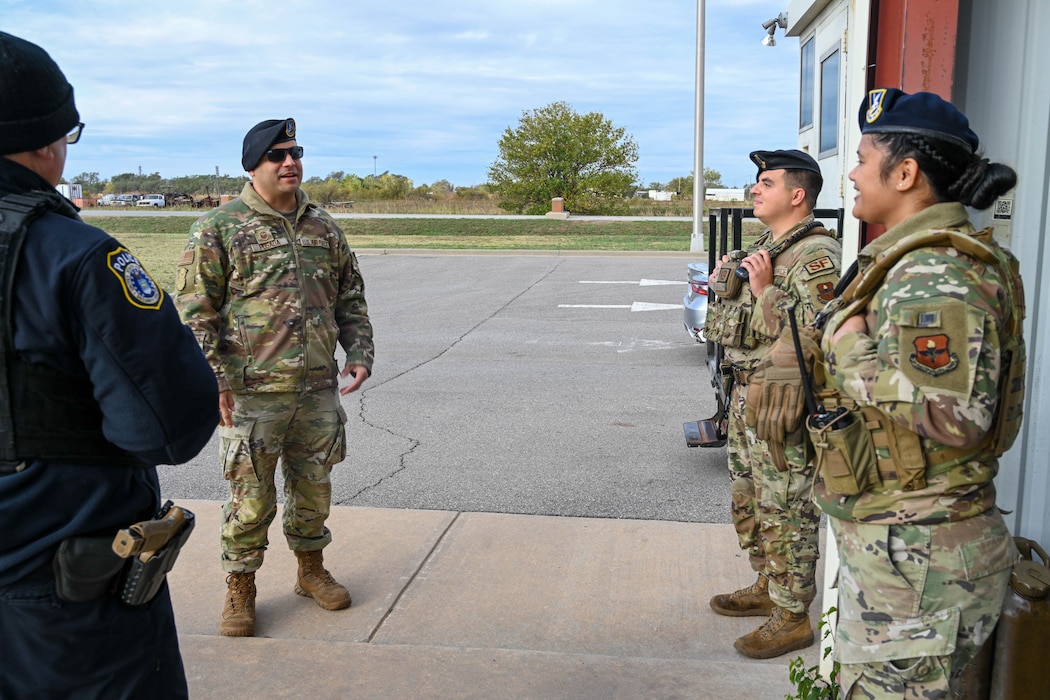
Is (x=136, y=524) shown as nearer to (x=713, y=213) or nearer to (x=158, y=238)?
(x=713, y=213)

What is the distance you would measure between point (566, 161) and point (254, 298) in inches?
1588

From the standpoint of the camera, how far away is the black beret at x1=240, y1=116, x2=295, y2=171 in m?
3.76

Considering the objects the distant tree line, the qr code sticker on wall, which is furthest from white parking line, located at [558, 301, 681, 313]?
the distant tree line

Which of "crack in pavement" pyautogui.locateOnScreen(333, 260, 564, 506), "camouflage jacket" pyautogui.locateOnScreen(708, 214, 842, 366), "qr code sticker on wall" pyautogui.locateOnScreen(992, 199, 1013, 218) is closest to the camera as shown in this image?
"qr code sticker on wall" pyautogui.locateOnScreen(992, 199, 1013, 218)

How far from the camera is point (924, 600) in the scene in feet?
6.84

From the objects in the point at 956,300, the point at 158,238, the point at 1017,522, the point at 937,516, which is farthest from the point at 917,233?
the point at 158,238

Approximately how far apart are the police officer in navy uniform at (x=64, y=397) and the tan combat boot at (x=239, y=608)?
1.70 m

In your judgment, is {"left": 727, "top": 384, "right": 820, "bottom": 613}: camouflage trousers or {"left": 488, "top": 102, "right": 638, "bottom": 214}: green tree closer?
{"left": 727, "top": 384, "right": 820, "bottom": 613}: camouflage trousers

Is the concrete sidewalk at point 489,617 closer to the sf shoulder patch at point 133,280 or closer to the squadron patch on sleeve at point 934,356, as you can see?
the squadron patch on sleeve at point 934,356

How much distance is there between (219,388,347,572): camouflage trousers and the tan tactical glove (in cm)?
199

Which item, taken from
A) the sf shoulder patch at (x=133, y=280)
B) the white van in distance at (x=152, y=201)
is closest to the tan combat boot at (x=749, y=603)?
the sf shoulder patch at (x=133, y=280)

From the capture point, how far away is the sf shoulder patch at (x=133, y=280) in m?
1.96

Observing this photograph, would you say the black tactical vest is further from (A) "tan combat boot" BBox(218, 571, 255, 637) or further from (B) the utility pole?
(B) the utility pole

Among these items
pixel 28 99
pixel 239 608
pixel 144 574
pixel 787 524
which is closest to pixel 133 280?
pixel 28 99
